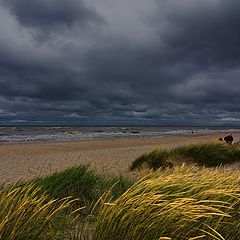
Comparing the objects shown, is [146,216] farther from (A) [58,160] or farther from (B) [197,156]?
(A) [58,160]

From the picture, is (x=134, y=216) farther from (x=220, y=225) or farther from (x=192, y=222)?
(x=220, y=225)

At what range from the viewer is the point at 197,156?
1384cm

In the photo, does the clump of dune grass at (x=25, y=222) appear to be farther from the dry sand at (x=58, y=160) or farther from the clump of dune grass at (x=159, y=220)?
the dry sand at (x=58, y=160)

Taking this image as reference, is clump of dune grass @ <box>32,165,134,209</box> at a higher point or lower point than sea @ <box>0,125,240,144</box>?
lower

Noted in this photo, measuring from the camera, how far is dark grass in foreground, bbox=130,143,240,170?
12.9 meters

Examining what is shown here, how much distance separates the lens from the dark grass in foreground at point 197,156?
1286 cm

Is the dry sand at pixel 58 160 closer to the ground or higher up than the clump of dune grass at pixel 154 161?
closer to the ground

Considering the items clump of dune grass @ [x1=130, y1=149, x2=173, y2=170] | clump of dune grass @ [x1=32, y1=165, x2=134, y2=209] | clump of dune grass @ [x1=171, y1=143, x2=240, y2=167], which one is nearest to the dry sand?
clump of dune grass @ [x1=130, y1=149, x2=173, y2=170]

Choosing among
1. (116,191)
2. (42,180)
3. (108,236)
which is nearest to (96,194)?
(116,191)

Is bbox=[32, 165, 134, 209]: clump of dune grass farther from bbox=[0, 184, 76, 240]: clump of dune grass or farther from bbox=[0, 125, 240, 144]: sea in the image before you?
bbox=[0, 125, 240, 144]: sea

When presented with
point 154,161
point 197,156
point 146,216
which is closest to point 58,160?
point 154,161

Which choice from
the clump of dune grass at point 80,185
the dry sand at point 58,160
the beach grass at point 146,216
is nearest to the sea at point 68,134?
the dry sand at point 58,160

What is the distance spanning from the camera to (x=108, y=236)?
10.7 feet

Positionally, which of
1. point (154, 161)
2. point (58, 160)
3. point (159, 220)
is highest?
point (159, 220)
